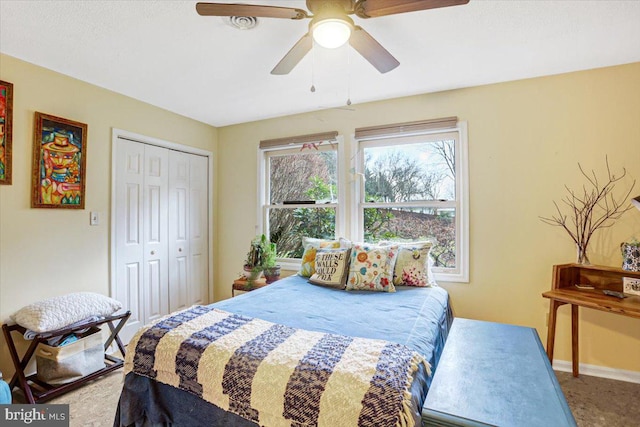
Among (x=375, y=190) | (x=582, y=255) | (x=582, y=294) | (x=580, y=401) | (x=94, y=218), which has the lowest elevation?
(x=580, y=401)

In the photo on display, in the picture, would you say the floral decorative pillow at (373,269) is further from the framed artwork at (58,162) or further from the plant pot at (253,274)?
the framed artwork at (58,162)

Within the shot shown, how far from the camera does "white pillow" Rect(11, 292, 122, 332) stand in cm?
200

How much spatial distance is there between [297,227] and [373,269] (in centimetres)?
134

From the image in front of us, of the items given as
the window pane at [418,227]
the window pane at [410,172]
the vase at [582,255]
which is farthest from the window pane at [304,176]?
the vase at [582,255]

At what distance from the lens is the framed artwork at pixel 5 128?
2152 mm

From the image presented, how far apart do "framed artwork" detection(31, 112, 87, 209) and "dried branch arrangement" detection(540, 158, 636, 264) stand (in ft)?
12.8

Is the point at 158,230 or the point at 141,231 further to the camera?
the point at 158,230

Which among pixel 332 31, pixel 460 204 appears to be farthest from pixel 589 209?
pixel 332 31

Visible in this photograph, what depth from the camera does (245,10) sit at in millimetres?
1401

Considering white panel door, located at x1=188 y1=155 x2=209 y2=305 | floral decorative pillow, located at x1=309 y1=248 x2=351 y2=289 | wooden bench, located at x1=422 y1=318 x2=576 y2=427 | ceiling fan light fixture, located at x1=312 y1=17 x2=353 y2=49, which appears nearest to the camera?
wooden bench, located at x1=422 y1=318 x2=576 y2=427

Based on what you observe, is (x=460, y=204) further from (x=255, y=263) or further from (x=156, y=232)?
(x=156, y=232)

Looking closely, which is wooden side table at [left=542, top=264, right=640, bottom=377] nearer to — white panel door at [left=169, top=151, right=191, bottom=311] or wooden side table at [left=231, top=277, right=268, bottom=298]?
wooden side table at [left=231, top=277, right=268, bottom=298]

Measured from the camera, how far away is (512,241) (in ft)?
8.48

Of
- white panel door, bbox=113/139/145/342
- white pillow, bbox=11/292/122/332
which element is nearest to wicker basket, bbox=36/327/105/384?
white pillow, bbox=11/292/122/332
